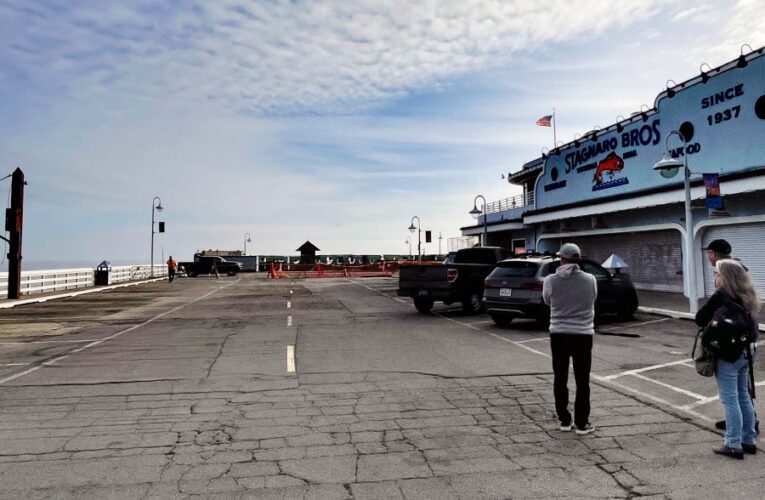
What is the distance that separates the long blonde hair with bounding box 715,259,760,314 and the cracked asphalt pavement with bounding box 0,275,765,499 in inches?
48.9

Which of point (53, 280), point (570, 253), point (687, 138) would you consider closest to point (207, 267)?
point (53, 280)

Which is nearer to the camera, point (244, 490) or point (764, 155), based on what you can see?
point (244, 490)

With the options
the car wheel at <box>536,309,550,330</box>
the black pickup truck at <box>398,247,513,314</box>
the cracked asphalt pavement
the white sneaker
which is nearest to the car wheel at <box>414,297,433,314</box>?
the black pickup truck at <box>398,247,513,314</box>

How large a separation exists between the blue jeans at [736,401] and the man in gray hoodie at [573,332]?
1.08 m

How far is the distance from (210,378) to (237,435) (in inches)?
107

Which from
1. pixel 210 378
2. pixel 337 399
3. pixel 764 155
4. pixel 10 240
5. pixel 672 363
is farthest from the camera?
pixel 10 240

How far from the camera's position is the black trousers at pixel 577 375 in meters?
5.10

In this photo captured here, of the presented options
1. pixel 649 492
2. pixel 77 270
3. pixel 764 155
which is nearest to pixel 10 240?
pixel 77 270

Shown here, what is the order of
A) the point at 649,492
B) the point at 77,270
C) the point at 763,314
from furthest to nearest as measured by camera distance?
1. the point at 77,270
2. the point at 763,314
3. the point at 649,492

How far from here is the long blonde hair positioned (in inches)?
175

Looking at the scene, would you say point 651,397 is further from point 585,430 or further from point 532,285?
point 532,285

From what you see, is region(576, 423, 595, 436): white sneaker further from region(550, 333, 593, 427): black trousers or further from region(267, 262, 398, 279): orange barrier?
region(267, 262, 398, 279): orange barrier

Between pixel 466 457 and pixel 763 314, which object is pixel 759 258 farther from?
pixel 466 457

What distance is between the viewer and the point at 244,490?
3.84 m
